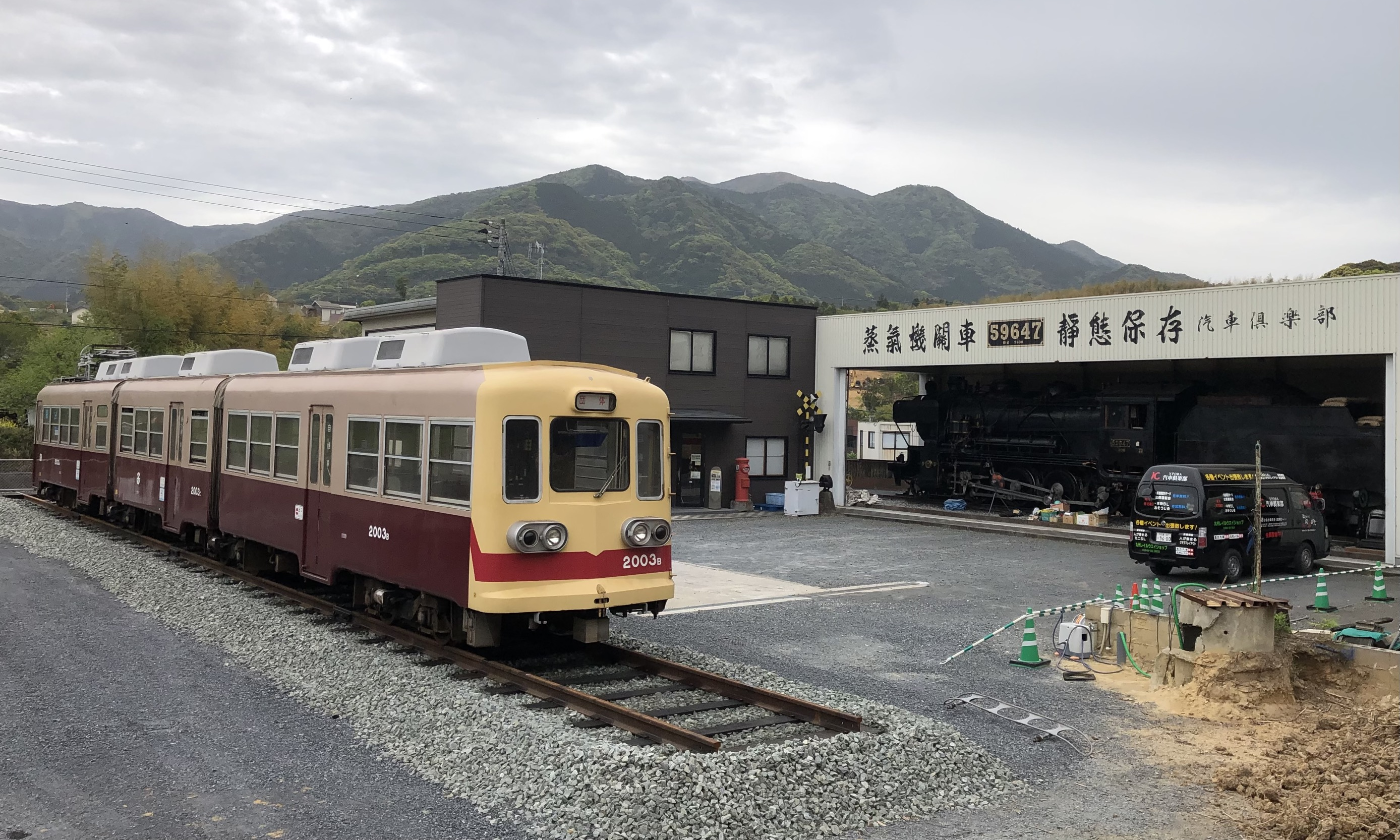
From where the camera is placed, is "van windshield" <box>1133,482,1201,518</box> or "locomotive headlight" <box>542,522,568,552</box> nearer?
"locomotive headlight" <box>542,522,568,552</box>

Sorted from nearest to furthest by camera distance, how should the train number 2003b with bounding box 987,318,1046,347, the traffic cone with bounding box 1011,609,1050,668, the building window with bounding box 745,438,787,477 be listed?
the traffic cone with bounding box 1011,609,1050,668
the train number 2003b with bounding box 987,318,1046,347
the building window with bounding box 745,438,787,477

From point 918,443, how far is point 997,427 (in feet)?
38.7

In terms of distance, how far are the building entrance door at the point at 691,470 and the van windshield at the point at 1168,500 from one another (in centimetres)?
1346

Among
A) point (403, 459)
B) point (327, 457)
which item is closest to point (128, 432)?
point (327, 457)

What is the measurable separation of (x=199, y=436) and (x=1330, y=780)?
556 inches

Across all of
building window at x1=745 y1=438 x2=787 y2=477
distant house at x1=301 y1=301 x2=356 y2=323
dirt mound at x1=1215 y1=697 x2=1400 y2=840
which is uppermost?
distant house at x1=301 y1=301 x2=356 y2=323

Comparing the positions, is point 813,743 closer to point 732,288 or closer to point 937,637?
point 937,637

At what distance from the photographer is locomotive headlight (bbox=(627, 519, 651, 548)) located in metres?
9.35

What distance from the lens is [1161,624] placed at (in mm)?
10719

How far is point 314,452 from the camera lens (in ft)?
38.3

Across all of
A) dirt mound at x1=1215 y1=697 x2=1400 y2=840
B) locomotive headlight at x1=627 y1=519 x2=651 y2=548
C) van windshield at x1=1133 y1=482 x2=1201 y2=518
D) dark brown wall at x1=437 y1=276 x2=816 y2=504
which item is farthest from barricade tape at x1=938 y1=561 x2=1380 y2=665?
dark brown wall at x1=437 y1=276 x2=816 y2=504

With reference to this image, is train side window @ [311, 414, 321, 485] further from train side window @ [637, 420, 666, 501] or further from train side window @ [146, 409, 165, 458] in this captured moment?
train side window @ [146, 409, 165, 458]

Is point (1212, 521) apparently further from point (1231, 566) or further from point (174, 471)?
point (174, 471)

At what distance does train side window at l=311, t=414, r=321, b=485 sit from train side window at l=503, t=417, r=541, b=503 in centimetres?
365
